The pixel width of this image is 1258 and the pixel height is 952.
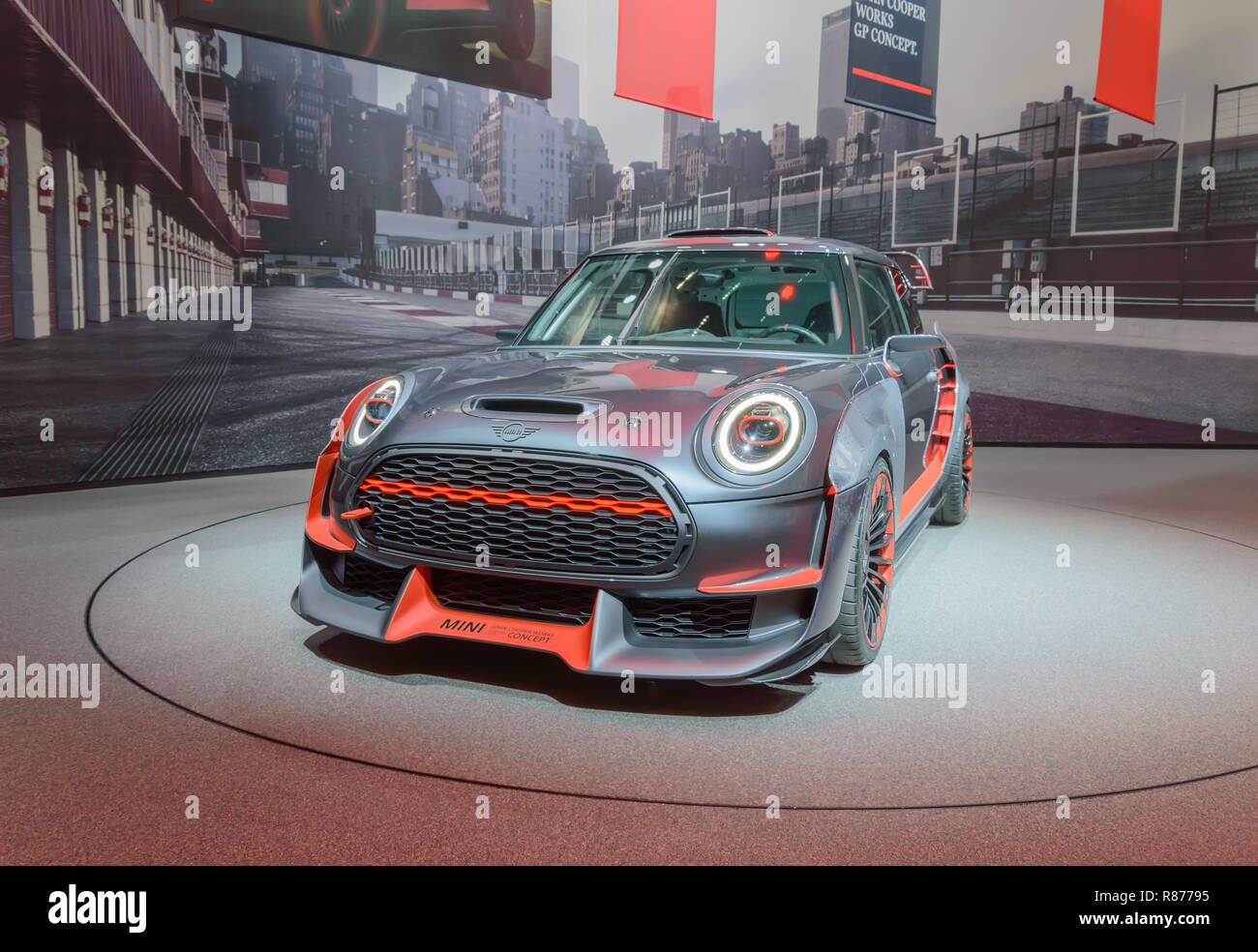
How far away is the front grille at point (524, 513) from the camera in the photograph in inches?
93.5

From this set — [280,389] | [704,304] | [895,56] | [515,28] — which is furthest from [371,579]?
[895,56]

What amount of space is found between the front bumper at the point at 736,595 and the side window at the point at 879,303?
1240 mm

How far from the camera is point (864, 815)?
202 centimetres

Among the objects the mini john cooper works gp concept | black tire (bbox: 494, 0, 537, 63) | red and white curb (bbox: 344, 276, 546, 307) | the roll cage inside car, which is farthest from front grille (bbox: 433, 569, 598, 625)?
black tire (bbox: 494, 0, 537, 63)

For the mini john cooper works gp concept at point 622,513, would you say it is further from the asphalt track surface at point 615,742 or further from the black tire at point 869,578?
the asphalt track surface at point 615,742

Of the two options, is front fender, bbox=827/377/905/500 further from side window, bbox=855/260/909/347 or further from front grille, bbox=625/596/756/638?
front grille, bbox=625/596/756/638

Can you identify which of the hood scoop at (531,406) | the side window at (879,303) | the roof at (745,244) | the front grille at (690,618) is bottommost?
the front grille at (690,618)

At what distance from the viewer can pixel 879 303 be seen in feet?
12.6

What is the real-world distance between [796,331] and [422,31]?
4815 mm

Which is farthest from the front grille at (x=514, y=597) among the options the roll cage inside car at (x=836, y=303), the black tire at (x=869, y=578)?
the roll cage inside car at (x=836, y=303)

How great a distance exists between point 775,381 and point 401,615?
3.96 ft

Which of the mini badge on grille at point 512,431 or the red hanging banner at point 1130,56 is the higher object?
the red hanging banner at point 1130,56

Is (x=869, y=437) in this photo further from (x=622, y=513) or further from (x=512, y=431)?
(x=512, y=431)

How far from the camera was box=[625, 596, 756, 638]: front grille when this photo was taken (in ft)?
7.91
